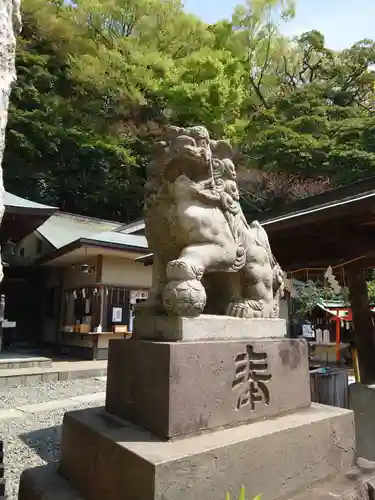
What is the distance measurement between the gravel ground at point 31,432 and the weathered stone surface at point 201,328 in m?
2.15

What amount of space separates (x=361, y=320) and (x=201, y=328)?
358 centimetres

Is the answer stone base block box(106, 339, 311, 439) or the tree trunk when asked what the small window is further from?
stone base block box(106, 339, 311, 439)

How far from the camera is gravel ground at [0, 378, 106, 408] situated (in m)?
6.74

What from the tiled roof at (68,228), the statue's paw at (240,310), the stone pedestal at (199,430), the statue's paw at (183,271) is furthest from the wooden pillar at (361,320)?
the tiled roof at (68,228)

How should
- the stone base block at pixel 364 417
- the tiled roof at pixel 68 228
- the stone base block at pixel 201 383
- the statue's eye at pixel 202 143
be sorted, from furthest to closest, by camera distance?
1. the tiled roof at pixel 68 228
2. the stone base block at pixel 364 417
3. the statue's eye at pixel 202 143
4. the stone base block at pixel 201 383

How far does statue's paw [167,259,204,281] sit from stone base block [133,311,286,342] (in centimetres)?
23

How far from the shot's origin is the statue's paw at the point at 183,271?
2189 millimetres

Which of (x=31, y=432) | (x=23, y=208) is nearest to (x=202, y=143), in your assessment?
(x=31, y=432)

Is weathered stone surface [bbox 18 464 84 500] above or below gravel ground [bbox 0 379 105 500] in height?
above

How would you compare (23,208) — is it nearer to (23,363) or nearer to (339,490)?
(23,363)

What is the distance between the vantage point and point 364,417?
456cm

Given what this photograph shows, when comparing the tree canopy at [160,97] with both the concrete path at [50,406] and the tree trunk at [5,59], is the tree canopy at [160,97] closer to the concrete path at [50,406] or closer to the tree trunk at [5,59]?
the concrete path at [50,406]

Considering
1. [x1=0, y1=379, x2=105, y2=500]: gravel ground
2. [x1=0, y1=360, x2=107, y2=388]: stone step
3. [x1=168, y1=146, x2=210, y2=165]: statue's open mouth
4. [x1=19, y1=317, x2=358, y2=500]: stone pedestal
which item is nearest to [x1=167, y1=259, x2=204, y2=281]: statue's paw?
[x1=19, y1=317, x2=358, y2=500]: stone pedestal

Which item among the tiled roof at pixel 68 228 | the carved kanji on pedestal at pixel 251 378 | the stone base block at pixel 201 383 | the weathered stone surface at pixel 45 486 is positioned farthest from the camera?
the tiled roof at pixel 68 228
